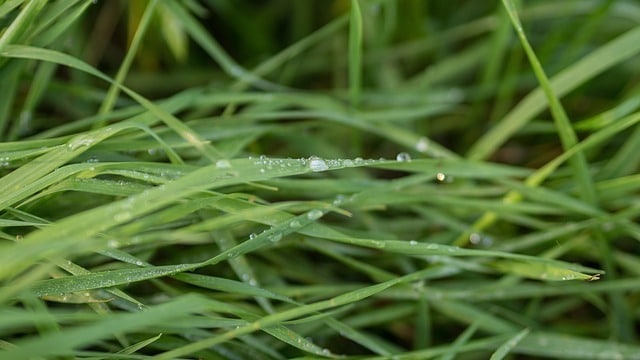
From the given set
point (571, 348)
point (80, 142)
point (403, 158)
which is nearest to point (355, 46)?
point (403, 158)

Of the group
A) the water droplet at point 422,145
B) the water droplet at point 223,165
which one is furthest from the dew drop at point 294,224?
the water droplet at point 422,145

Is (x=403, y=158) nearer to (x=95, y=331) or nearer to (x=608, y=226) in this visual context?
(x=608, y=226)

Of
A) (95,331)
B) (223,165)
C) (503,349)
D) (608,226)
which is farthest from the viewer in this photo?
(608,226)

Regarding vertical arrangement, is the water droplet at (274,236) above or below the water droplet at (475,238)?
below

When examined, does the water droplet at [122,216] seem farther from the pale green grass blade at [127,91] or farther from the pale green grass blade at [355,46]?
the pale green grass blade at [355,46]

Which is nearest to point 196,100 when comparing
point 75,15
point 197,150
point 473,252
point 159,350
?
point 197,150

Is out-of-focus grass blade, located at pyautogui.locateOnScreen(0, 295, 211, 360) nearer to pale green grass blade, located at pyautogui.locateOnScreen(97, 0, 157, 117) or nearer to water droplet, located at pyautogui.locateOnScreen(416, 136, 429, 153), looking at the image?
pale green grass blade, located at pyautogui.locateOnScreen(97, 0, 157, 117)

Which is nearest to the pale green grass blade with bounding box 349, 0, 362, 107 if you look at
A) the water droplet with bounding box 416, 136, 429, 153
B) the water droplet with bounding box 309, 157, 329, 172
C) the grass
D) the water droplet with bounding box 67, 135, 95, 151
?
the grass

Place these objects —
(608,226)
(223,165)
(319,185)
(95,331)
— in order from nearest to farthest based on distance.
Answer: (95,331) → (223,165) → (319,185) → (608,226)
